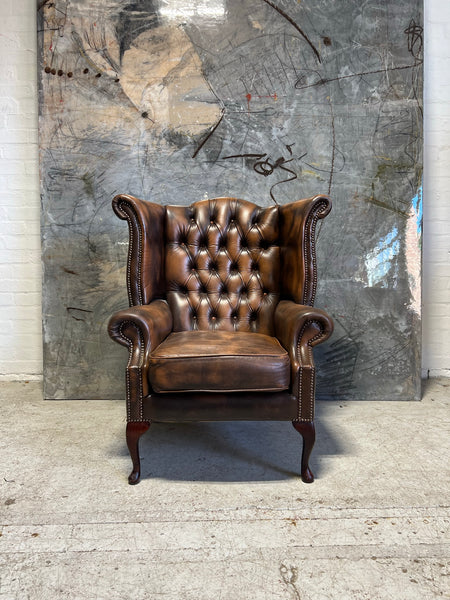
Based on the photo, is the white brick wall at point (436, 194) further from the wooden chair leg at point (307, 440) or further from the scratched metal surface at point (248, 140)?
the wooden chair leg at point (307, 440)

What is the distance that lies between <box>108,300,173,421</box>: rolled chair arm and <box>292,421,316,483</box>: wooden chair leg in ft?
1.86

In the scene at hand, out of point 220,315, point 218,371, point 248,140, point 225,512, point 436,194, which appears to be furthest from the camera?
point 436,194

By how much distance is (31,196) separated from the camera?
2730mm

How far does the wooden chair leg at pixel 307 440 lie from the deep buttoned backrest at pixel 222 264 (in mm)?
598

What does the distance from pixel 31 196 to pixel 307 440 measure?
7.11 ft

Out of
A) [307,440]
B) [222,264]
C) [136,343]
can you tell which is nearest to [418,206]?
[222,264]

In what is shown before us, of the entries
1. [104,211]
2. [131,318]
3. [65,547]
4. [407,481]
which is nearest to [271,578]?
[65,547]

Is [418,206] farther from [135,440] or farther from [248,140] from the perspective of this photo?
[135,440]

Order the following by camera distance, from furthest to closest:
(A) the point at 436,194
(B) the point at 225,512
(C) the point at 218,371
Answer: (A) the point at 436,194
(C) the point at 218,371
(B) the point at 225,512

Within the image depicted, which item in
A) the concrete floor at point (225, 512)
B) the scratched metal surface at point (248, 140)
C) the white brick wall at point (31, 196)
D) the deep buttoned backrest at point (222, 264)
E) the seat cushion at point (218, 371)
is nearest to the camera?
the concrete floor at point (225, 512)

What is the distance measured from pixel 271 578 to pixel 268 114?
2.22 metres

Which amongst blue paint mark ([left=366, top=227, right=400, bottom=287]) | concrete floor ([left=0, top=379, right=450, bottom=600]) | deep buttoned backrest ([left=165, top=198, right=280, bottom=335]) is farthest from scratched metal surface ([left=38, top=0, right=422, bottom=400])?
concrete floor ([left=0, top=379, right=450, bottom=600])

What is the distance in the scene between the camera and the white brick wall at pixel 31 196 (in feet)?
8.71

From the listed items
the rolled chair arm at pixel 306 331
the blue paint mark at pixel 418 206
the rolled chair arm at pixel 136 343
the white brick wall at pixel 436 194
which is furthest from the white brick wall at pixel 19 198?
the white brick wall at pixel 436 194
